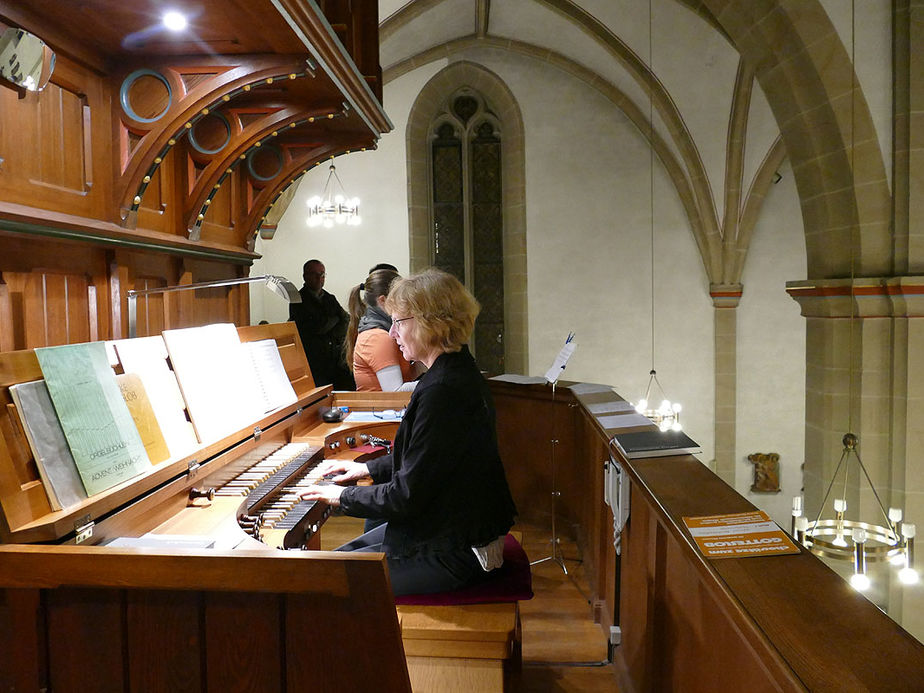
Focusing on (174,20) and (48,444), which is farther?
(174,20)

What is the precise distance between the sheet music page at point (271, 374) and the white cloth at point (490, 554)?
1236mm

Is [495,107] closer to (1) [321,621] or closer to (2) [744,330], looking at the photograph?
(2) [744,330]

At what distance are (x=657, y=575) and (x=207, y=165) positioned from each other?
236 cm

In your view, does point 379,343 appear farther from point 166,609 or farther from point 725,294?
point 725,294

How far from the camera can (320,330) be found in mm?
5691

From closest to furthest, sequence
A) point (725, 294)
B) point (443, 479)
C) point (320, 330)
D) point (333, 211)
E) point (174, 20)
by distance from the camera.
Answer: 1. point (443, 479)
2. point (174, 20)
3. point (320, 330)
4. point (333, 211)
5. point (725, 294)

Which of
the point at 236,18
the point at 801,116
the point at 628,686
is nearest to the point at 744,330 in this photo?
the point at 801,116

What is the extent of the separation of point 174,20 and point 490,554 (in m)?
1.84

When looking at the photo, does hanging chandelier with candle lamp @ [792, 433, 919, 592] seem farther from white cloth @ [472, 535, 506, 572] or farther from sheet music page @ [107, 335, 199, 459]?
Answer: sheet music page @ [107, 335, 199, 459]

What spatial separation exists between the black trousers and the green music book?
756 mm

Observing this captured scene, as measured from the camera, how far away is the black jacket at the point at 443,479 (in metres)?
1.96

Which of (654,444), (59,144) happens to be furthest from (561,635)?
(59,144)

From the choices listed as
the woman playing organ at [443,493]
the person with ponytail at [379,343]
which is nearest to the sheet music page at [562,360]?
the person with ponytail at [379,343]

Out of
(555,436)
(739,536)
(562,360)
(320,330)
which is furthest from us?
(320,330)
